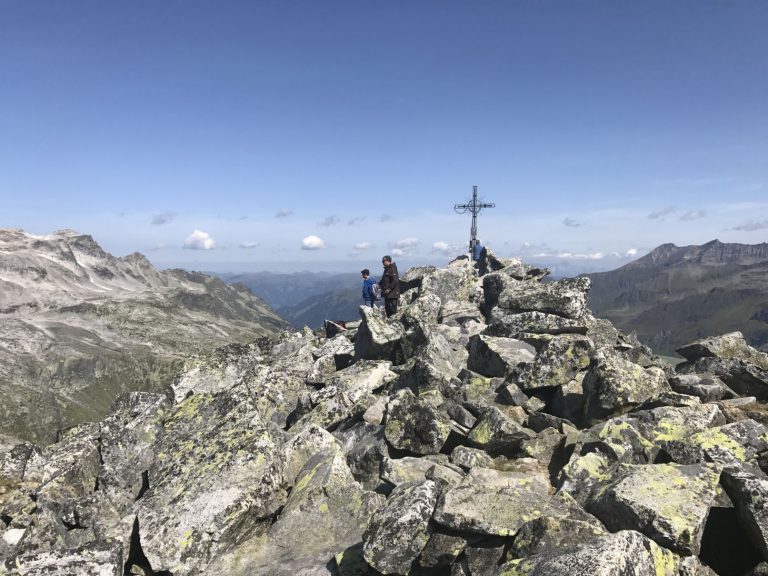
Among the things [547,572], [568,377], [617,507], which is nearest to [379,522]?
[547,572]

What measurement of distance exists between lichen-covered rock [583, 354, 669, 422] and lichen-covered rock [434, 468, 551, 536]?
6.23 meters

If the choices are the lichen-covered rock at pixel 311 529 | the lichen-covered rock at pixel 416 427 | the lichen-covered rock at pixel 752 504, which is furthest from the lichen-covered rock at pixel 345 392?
the lichen-covered rock at pixel 752 504

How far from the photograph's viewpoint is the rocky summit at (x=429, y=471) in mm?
8570

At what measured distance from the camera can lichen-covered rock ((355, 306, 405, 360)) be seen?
936 inches

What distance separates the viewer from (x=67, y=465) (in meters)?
15.9

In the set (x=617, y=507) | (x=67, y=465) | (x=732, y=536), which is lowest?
(x=67, y=465)

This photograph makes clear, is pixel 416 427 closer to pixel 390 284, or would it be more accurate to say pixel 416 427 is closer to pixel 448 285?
pixel 390 284

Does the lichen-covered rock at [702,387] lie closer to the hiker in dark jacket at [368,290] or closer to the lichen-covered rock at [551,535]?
the lichen-covered rock at [551,535]

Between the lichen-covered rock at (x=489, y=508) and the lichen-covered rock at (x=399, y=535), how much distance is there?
1.06ft

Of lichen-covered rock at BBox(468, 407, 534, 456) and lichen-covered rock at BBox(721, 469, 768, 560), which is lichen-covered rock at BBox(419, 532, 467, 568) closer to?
lichen-covered rock at BBox(721, 469, 768, 560)

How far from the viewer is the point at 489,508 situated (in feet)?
29.0

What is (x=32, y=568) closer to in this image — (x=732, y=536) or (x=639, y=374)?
(x=732, y=536)

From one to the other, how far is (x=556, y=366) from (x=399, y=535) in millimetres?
10804

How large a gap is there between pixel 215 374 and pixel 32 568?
14529mm
